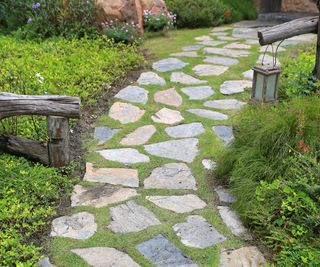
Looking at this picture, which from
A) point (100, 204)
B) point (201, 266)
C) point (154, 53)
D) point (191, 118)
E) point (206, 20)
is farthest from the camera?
point (206, 20)

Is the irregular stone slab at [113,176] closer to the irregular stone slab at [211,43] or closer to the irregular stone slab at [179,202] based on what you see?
the irregular stone slab at [179,202]

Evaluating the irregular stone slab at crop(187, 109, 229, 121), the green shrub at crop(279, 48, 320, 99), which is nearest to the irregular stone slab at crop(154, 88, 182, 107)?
the irregular stone slab at crop(187, 109, 229, 121)

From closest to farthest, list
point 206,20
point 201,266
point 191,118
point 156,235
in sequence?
point 201,266 < point 156,235 < point 191,118 < point 206,20

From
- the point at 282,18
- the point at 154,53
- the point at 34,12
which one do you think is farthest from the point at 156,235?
the point at 282,18

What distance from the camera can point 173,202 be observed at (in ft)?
11.6

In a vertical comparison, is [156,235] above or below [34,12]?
below

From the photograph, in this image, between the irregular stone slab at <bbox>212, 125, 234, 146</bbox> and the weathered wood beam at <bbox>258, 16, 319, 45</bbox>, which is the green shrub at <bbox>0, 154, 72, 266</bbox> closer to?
the irregular stone slab at <bbox>212, 125, 234, 146</bbox>

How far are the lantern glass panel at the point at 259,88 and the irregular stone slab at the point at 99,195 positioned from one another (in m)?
1.44

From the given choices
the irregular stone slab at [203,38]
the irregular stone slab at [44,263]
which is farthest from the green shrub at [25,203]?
the irregular stone slab at [203,38]

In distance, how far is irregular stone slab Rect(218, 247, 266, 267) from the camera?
9.46 feet

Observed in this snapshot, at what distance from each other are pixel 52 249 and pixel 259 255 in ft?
4.31

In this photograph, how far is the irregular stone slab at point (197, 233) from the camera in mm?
3075

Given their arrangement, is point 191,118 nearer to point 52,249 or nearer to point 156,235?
point 156,235

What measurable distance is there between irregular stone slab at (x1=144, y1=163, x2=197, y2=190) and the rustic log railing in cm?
73
